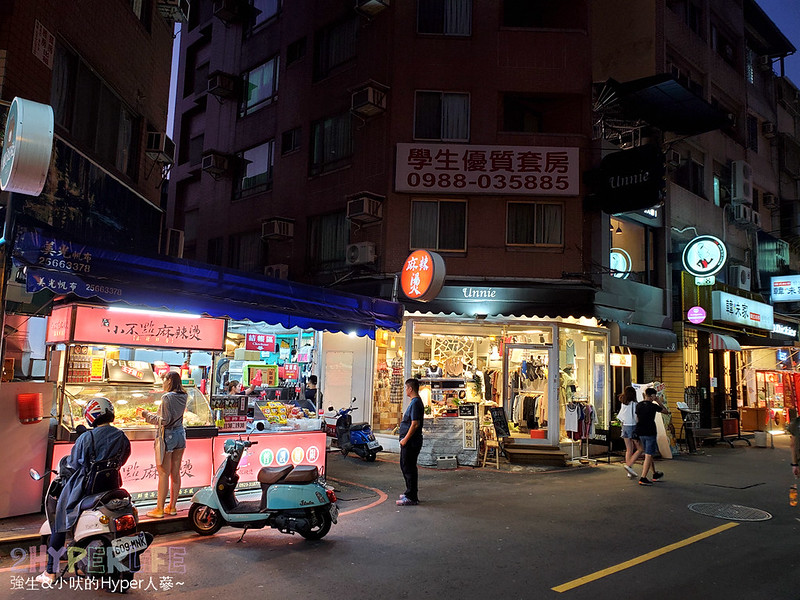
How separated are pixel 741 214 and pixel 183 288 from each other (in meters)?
22.6

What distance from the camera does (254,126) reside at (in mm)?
22344

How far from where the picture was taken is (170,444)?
27.1ft

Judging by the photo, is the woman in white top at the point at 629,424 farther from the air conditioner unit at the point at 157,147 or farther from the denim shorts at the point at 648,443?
the air conditioner unit at the point at 157,147

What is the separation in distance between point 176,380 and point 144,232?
7196 millimetres

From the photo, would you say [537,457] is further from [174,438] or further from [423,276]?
[174,438]

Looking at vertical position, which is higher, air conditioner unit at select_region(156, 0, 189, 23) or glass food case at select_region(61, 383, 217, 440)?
air conditioner unit at select_region(156, 0, 189, 23)

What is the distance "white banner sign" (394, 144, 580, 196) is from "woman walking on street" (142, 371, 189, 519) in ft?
32.8

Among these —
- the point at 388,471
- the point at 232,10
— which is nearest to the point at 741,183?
the point at 388,471

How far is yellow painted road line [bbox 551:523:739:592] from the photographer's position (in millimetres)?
6172

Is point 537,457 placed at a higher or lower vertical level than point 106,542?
lower

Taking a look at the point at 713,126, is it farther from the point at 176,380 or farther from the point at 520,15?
the point at 176,380

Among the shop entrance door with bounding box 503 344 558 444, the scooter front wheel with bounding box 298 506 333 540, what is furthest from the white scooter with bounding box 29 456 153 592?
the shop entrance door with bounding box 503 344 558 444

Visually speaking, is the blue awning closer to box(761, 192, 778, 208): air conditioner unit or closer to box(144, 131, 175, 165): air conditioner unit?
box(144, 131, 175, 165): air conditioner unit

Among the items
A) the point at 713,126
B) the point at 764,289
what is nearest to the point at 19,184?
the point at 713,126
